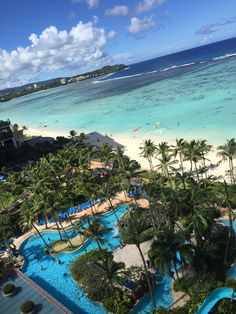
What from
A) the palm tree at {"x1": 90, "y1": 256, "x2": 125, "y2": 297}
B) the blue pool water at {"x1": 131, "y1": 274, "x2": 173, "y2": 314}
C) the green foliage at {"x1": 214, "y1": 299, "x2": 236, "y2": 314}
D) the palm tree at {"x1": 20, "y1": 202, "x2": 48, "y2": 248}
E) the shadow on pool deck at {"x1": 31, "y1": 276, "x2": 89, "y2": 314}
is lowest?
the blue pool water at {"x1": 131, "y1": 274, "x2": 173, "y2": 314}

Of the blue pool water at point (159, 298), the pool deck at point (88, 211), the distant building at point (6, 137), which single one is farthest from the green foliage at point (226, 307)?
the distant building at point (6, 137)

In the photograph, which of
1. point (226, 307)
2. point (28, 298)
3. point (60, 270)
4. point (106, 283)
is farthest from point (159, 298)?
point (60, 270)

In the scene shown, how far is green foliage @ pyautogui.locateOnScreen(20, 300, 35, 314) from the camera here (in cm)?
2584

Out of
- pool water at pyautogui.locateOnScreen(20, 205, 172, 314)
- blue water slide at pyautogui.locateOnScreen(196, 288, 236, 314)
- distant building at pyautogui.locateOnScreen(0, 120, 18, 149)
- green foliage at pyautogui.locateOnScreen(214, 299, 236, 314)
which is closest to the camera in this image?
green foliage at pyautogui.locateOnScreen(214, 299, 236, 314)

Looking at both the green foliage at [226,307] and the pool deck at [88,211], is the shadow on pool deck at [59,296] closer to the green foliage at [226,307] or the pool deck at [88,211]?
the pool deck at [88,211]

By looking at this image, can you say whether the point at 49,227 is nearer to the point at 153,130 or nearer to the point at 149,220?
the point at 149,220

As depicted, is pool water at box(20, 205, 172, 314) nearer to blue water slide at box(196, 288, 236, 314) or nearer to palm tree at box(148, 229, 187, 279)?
blue water slide at box(196, 288, 236, 314)

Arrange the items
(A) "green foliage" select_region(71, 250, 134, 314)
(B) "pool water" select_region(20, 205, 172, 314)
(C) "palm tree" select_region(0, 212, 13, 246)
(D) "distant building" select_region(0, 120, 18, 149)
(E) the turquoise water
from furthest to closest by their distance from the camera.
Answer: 1. (D) "distant building" select_region(0, 120, 18, 149)
2. (E) the turquoise water
3. (C) "palm tree" select_region(0, 212, 13, 246)
4. (B) "pool water" select_region(20, 205, 172, 314)
5. (A) "green foliage" select_region(71, 250, 134, 314)

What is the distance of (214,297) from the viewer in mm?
22938

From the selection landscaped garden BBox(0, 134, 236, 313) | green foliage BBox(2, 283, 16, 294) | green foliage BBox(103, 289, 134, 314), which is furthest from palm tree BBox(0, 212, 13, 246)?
green foliage BBox(103, 289, 134, 314)

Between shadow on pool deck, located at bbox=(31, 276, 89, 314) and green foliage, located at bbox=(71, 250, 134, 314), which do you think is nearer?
green foliage, located at bbox=(71, 250, 134, 314)

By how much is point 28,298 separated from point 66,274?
4873mm

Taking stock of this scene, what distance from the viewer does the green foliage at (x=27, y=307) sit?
25.8m

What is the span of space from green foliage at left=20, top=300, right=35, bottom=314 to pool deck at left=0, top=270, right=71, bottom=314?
0.48 metres
